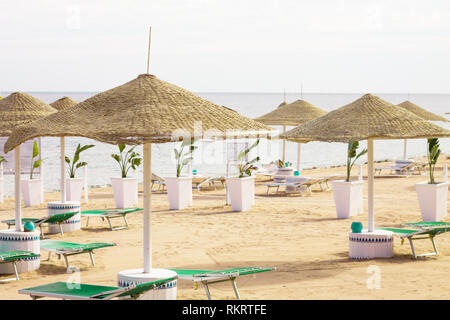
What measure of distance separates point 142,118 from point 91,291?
1.59 m

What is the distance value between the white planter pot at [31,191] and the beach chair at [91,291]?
32.7ft

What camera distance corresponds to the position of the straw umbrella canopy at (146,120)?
19.7 ft

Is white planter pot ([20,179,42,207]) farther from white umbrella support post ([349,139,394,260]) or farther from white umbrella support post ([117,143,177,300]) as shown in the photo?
white umbrella support post ([117,143,177,300])

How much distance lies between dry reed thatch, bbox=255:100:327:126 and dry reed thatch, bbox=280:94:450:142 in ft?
32.6

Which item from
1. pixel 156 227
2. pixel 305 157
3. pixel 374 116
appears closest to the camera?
pixel 374 116

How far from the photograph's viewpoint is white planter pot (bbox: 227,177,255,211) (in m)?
14.5

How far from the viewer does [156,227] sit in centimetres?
1238

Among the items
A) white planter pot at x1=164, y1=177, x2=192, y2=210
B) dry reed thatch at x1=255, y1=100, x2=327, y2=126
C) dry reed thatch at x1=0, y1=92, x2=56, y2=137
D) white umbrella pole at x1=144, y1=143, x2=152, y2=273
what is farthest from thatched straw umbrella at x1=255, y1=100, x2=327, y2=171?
white umbrella pole at x1=144, y1=143, x2=152, y2=273

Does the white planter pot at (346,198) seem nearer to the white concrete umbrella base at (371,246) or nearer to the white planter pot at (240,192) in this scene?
the white planter pot at (240,192)

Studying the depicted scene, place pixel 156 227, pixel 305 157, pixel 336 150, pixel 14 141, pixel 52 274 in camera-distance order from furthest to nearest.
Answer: pixel 336 150 < pixel 305 157 < pixel 156 227 < pixel 52 274 < pixel 14 141

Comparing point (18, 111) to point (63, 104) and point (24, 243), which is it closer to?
point (24, 243)

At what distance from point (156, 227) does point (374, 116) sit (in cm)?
477
